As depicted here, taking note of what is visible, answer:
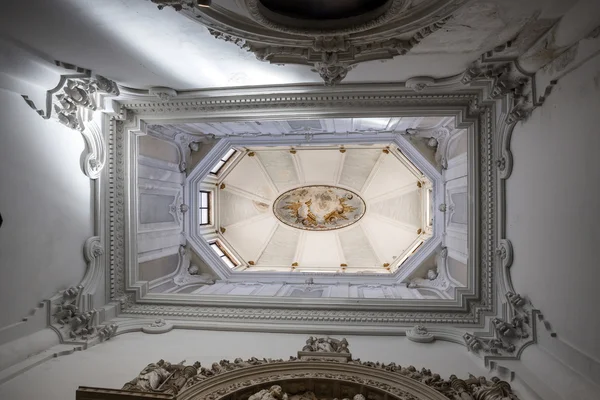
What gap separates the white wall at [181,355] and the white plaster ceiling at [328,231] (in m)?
6.89

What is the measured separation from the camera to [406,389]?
15.5 feet

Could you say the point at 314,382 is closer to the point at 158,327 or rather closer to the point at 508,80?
the point at 158,327

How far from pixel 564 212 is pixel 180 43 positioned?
5738mm

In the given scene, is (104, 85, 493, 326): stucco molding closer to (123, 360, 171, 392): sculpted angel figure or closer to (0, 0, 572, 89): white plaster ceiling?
(0, 0, 572, 89): white plaster ceiling

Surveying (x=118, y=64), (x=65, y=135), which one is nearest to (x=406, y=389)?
(x=118, y=64)

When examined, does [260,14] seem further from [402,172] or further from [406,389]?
[402,172]

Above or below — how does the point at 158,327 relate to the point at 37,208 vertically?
below

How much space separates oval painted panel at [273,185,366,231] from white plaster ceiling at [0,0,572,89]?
9.00 m

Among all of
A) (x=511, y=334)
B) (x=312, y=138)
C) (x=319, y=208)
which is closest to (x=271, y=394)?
(x=511, y=334)

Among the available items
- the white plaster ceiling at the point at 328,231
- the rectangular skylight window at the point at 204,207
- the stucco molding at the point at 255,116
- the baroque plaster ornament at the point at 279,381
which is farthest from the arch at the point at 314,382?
the rectangular skylight window at the point at 204,207

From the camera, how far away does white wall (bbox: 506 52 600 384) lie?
4.44 meters

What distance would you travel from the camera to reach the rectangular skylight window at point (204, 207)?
1316 cm

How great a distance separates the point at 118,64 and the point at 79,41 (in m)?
0.80

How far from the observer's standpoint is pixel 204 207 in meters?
13.5
